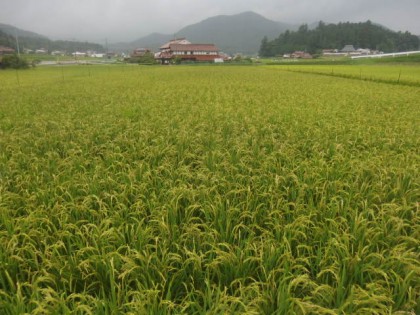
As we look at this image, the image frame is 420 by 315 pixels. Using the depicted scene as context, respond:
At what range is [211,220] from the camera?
387cm

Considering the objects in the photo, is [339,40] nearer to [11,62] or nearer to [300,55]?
[300,55]

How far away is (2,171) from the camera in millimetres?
5281

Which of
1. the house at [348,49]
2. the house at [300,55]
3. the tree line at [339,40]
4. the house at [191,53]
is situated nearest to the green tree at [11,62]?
the house at [191,53]

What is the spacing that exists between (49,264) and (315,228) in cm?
278

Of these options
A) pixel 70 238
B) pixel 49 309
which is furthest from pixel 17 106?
pixel 49 309

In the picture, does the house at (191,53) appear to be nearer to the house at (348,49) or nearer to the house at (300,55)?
the house at (300,55)

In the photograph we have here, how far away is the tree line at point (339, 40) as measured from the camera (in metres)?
123

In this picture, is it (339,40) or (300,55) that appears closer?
(300,55)

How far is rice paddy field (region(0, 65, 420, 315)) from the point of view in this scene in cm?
264

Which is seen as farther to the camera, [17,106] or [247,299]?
[17,106]

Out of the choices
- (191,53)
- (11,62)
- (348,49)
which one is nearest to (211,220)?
(11,62)

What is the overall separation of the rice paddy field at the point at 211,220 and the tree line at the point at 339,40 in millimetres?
127992

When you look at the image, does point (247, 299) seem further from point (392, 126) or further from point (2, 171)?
point (392, 126)

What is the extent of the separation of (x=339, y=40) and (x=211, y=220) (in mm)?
148677
